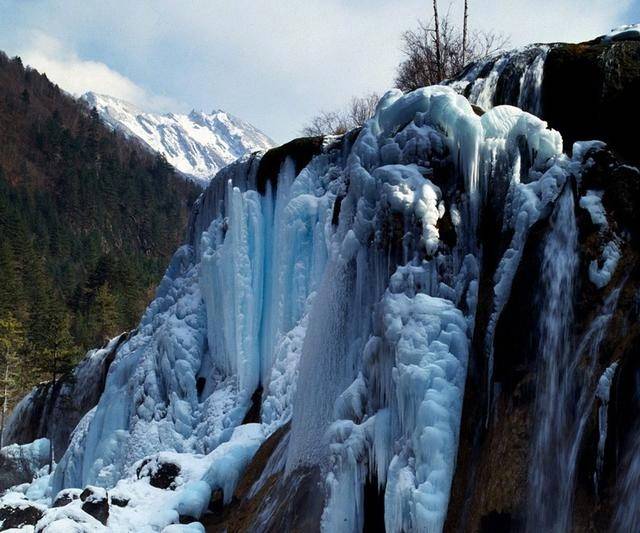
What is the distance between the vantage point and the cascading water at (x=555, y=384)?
4.14m

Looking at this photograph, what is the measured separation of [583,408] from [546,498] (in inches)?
24.0

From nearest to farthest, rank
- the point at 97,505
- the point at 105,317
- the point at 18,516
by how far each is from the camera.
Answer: the point at 97,505
the point at 18,516
the point at 105,317

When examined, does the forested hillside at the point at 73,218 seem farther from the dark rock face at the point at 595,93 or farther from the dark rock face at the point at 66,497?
the dark rock face at the point at 595,93

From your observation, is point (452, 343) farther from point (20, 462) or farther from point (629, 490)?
point (20, 462)

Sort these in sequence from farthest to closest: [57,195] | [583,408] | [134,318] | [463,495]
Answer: [57,195] → [134,318] → [463,495] → [583,408]

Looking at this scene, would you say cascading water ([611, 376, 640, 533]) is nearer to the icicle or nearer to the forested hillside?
the icicle

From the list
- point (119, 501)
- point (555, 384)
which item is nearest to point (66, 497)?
point (119, 501)

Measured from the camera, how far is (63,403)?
21.4 m

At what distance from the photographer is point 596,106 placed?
7707mm

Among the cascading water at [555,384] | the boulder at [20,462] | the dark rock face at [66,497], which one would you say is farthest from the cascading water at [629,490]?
the boulder at [20,462]

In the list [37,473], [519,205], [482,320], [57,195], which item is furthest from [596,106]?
[57,195]

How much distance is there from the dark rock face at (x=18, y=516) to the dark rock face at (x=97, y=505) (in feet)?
9.23

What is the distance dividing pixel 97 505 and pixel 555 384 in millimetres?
5889

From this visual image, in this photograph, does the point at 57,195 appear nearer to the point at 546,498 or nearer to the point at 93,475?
the point at 93,475
